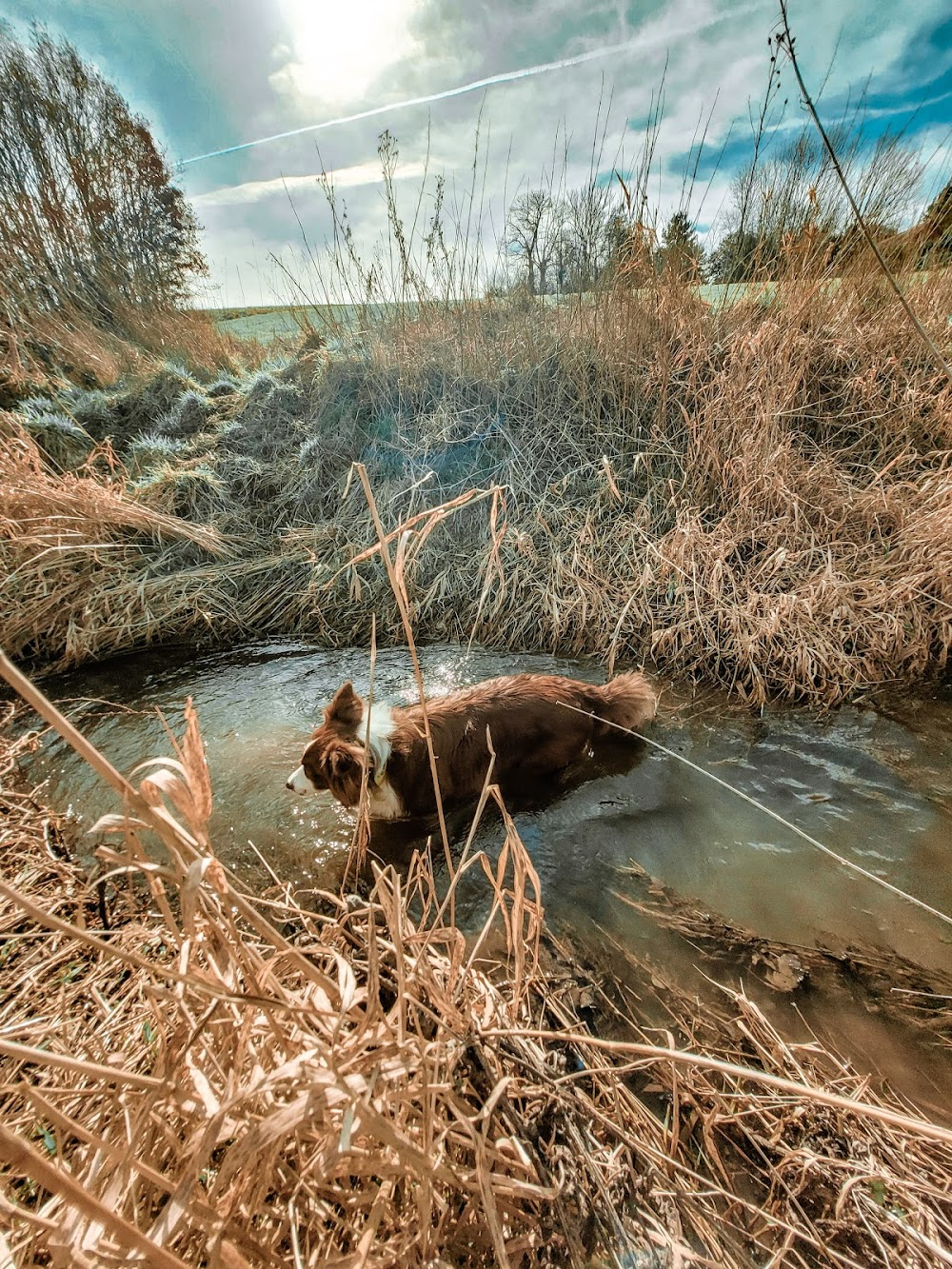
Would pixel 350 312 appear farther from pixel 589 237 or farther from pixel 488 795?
pixel 488 795

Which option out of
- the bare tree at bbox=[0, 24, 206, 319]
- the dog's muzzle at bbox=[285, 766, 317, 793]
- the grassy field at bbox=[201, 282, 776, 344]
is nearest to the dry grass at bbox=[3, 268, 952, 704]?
the grassy field at bbox=[201, 282, 776, 344]

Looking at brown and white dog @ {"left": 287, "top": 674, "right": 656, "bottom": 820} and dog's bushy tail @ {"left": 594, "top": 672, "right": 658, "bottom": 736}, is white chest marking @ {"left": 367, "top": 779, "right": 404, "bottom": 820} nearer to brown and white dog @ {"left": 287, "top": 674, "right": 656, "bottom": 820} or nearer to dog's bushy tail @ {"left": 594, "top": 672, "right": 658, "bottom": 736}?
brown and white dog @ {"left": 287, "top": 674, "right": 656, "bottom": 820}

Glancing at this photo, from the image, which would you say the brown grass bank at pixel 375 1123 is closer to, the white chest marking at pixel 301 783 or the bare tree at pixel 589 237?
the white chest marking at pixel 301 783

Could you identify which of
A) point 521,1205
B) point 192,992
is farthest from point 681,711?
point 192,992

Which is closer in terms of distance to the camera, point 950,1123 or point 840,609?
point 950,1123

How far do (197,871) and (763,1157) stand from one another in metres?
1.61

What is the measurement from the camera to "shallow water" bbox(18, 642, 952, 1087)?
221cm

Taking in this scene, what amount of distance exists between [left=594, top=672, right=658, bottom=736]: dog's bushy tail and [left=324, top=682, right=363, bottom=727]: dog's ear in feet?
4.45

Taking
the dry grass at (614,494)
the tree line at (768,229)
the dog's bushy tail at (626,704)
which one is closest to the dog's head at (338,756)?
the dry grass at (614,494)

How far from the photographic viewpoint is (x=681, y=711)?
3492 millimetres

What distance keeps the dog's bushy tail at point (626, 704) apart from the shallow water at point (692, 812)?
0.23m

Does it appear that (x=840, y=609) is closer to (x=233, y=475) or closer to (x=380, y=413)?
(x=380, y=413)

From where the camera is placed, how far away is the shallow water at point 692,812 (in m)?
2.21

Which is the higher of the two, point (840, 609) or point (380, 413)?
point (380, 413)
